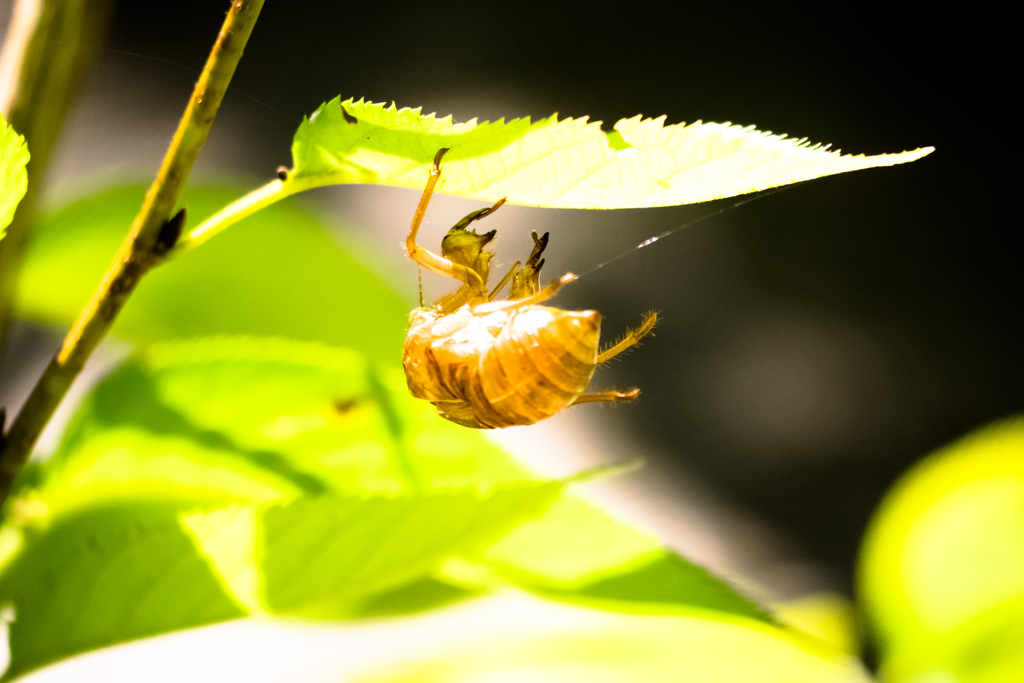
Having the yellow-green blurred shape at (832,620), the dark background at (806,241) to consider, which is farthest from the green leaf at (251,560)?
the dark background at (806,241)

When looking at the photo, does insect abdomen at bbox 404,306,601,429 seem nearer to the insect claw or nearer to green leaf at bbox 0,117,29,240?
the insect claw

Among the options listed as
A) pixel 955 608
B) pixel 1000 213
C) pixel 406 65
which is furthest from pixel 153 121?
pixel 1000 213

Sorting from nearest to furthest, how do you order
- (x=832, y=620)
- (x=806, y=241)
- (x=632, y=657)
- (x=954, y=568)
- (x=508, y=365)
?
(x=508, y=365)
(x=632, y=657)
(x=954, y=568)
(x=832, y=620)
(x=806, y=241)

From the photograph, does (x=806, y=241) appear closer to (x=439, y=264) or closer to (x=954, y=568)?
(x=954, y=568)

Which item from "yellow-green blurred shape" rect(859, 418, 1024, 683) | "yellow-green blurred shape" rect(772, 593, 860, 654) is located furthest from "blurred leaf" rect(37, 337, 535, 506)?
"yellow-green blurred shape" rect(772, 593, 860, 654)

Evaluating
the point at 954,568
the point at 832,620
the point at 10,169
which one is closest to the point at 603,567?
the point at 10,169

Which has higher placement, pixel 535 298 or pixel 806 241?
pixel 806 241
